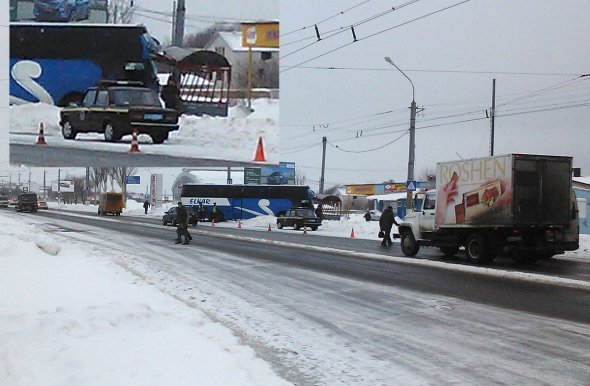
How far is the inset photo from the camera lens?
3481 centimetres

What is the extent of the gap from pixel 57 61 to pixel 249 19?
37.5ft

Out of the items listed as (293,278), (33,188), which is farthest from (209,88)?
(293,278)

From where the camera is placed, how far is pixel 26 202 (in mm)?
49781

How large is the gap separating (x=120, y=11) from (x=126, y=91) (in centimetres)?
591

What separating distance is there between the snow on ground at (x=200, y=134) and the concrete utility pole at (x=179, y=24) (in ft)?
15.6

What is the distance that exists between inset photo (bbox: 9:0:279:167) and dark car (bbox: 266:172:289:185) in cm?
1549

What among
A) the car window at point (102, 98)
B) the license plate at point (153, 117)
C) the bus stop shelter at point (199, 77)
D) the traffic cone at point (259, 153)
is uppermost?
the bus stop shelter at point (199, 77)

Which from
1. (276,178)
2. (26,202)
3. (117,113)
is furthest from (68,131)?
(276,178)

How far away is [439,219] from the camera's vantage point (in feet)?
63.5

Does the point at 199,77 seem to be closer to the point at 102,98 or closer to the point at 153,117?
the point at 153,117

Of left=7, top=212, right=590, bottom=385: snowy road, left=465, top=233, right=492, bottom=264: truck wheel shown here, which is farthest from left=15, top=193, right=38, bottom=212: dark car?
left=465, top=233, right=492, bottom=264: truck wheel

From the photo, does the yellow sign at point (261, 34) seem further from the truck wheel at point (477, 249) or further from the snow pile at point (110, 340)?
the snow pile at point (110, 340)

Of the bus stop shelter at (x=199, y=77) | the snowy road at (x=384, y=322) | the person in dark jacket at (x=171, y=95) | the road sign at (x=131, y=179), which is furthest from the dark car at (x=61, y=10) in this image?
the road sign at (x=131, y=179)

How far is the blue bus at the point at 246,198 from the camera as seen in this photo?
166 ft
